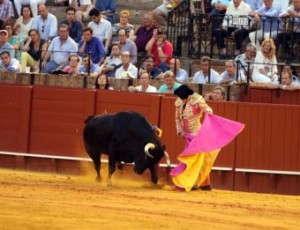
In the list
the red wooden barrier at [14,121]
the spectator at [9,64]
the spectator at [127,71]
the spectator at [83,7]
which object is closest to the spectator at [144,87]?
the spectator at [127,71]

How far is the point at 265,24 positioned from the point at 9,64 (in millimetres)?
4042

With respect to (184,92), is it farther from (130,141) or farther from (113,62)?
(113,62)

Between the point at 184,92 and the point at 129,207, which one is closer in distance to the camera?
the point at 129,207

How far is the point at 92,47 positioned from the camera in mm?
19594

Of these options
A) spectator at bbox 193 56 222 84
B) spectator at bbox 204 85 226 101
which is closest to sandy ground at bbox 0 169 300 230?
spectator at bbox 204 85 226 101

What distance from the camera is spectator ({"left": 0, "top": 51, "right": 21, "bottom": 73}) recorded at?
1970 cm

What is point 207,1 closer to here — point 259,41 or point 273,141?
point 259,41

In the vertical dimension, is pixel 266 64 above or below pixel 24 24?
below

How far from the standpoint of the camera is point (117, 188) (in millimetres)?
15781

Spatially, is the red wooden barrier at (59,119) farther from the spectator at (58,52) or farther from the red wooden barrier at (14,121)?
the spectator at (58,52)

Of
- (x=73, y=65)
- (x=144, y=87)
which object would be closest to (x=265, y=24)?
(x=144, y=87)

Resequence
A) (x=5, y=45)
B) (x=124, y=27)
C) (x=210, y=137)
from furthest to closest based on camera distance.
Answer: (x=124, y=27) → (x=5, y=45) → (x=210, y=137)

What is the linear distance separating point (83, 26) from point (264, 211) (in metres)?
7.83

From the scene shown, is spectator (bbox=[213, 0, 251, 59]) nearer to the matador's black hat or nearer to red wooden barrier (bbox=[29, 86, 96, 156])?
red wooden barrier (bbox=[29, 86, 96, 156])
